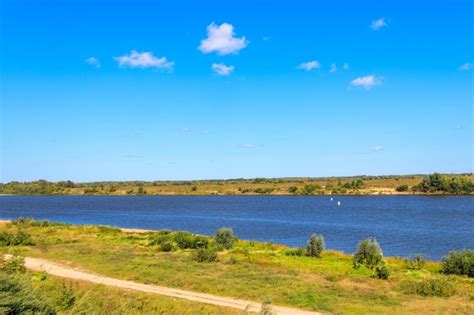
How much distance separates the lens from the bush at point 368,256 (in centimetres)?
3353

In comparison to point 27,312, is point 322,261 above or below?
below

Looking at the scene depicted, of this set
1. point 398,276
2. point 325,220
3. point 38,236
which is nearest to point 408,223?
point 325,220

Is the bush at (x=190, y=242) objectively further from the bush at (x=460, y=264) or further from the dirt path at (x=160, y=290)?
the bush at (x=460, y=264)

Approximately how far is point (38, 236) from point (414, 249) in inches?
1612

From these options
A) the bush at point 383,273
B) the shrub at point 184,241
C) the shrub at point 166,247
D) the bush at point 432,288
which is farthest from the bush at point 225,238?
the bush at point 432,288

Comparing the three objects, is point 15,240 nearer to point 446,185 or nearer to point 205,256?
point 205,256

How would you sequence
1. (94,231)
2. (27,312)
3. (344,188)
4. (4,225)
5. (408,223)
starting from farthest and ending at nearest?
(344,188)
(408,223)
(4,225)
(94,231)
(27,312)

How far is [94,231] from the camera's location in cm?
5866

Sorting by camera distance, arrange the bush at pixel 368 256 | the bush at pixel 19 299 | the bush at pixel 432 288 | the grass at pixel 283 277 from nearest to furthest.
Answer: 1. the bush at pixel 19 299
2. the grass at pixel 283 277
3. the bush at pixel 432 288
4. the bush at pixel 368 256

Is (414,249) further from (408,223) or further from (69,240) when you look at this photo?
(69,240)

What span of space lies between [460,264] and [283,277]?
41.4ft

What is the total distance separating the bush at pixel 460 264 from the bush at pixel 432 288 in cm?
645

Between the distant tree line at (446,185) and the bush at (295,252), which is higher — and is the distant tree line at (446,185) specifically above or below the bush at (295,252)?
above

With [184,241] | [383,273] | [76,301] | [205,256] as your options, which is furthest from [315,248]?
[76,301]
